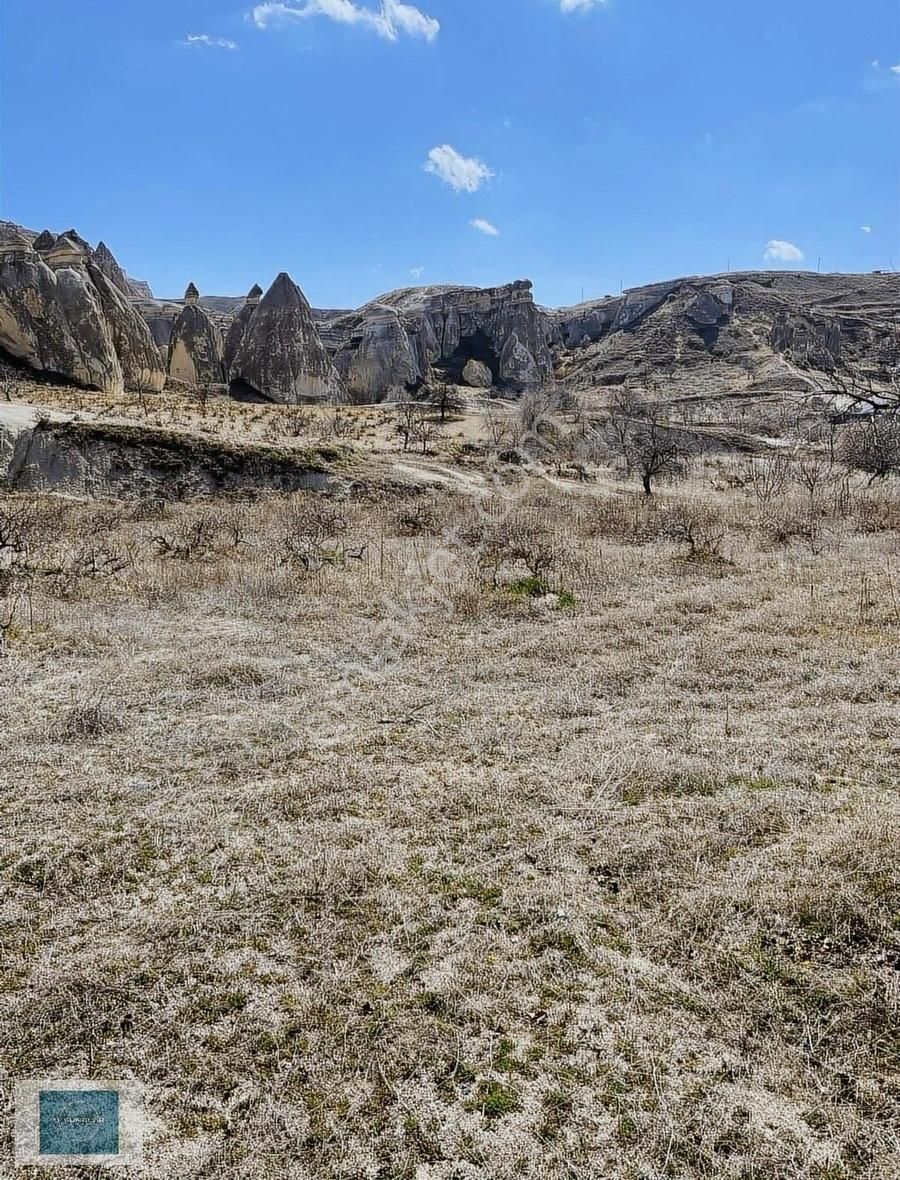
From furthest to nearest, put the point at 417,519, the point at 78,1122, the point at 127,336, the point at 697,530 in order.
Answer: the point at 127,336 → the point at 417,519 → the point at 697,530 → the point at 78,1122

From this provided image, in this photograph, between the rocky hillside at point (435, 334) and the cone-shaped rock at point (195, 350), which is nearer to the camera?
the rocky hillside at point (435, 334)

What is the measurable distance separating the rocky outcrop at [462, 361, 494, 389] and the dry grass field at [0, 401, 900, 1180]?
197 ft

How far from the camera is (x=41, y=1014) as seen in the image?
8.54 feet

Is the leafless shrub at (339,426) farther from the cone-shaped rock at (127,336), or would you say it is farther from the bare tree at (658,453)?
the bare tree at (658,453)

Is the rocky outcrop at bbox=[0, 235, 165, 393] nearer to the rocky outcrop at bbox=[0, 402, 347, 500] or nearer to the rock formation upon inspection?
the rocky outcrop at bbox=[0, 402, 347, 500]

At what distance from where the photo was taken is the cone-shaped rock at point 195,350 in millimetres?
43531

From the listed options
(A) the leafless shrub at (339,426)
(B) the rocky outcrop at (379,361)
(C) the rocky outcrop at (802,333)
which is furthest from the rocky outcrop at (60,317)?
(C) the rocky outcrop at (802,333)

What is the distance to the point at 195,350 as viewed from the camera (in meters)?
44.0

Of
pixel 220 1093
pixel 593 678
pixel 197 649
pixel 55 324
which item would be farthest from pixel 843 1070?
pixel 55 324

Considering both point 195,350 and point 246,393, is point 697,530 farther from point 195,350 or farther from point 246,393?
point 195,350

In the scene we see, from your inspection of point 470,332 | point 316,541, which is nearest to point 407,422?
point 316,541

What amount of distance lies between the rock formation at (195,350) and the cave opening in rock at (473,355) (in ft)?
95.2

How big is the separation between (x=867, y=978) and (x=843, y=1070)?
0.51m

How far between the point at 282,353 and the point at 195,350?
35.4ft
